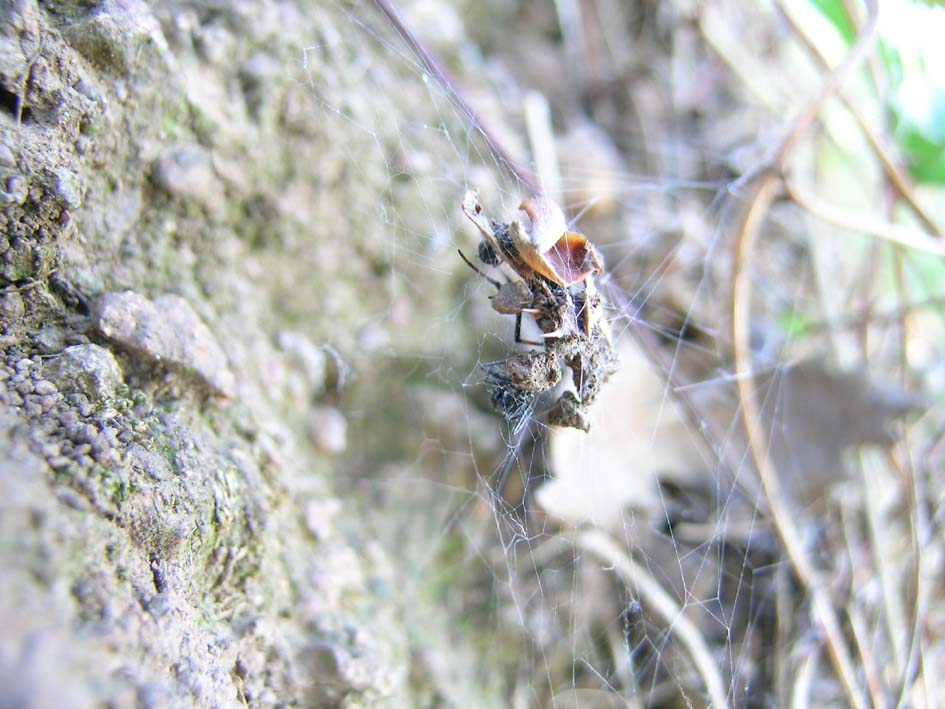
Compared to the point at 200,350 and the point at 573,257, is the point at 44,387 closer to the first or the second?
the point at 200,350

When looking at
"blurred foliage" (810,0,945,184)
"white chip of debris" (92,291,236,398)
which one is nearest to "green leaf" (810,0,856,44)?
"blurred foliage" (810,0,945,184)

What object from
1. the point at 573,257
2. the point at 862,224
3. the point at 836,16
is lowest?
the point at 573,257

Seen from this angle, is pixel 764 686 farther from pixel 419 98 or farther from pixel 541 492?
pixel 419 98

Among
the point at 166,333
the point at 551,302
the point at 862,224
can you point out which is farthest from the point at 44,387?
the point at 862,224

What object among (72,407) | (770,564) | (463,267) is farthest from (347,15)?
(770,564)

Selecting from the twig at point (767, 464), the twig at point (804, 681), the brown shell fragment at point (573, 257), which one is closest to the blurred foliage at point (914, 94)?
the twig at point (767, 464)

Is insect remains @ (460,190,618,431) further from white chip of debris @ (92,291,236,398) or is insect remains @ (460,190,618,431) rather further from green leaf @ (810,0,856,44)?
→ green leaf @ (810,0,856,44)

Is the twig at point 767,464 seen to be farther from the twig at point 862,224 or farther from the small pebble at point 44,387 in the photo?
the small pebble at point 44,387
